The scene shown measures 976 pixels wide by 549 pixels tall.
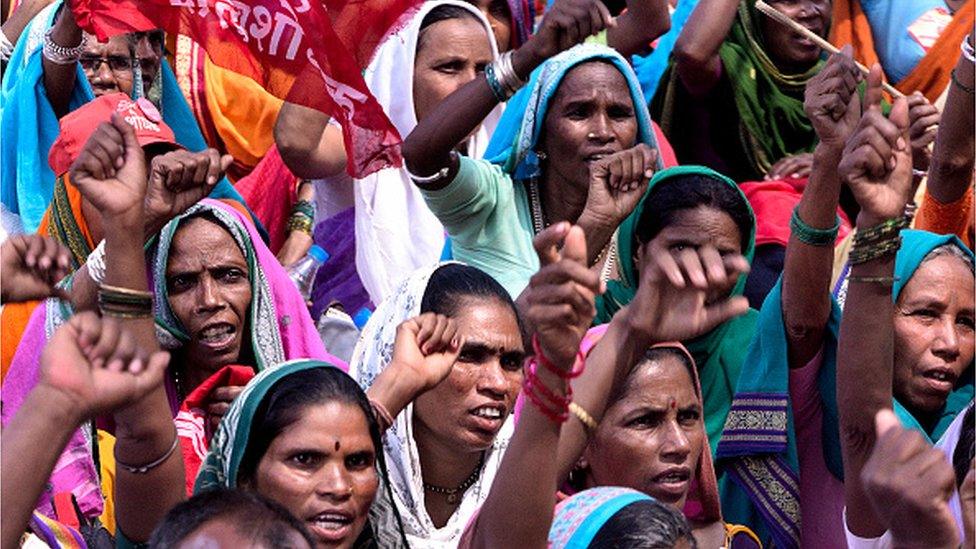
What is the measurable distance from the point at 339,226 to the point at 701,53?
130 centimetres

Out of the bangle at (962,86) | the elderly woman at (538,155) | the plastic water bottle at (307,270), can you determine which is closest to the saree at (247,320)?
the elderly woman at (538,155)

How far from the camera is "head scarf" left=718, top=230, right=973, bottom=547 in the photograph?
4.98m

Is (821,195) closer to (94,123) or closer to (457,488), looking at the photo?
(457,488)

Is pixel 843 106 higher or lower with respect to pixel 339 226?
higher

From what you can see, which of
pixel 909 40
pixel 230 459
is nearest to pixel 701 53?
pixel 909 40

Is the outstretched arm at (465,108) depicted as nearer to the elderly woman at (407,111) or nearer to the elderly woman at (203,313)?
the elderly woman at (203,313)

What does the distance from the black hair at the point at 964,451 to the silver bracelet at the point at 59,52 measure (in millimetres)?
3086

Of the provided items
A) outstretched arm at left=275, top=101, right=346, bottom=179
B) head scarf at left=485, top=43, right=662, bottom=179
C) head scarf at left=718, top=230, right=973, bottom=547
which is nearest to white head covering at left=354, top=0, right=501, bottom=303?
outstretched arm at left=275, top=101, right=346, bottom=179

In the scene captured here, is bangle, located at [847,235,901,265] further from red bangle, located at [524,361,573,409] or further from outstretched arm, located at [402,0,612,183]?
outstretched arm, located at [402,0,612,183]

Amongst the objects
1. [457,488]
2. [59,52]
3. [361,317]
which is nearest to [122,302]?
[457,488]

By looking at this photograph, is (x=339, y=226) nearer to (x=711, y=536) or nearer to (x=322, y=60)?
(x=322, y=60)

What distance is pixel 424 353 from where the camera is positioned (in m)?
4.76

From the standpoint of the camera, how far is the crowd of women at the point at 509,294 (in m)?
3.84

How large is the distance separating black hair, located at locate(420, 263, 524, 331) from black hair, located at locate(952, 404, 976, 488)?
118cm
